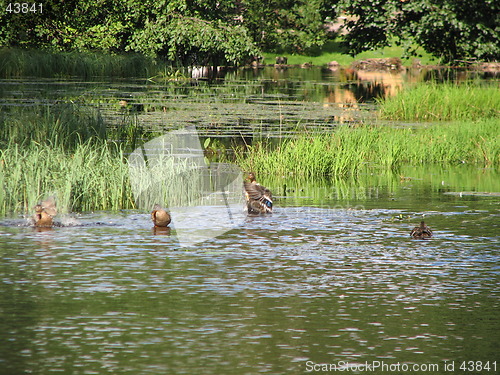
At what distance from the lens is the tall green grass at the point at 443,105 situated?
25.4 m

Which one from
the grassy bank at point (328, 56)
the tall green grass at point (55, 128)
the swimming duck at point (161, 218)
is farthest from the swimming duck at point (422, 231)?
the grassy bank at point (328, 56)

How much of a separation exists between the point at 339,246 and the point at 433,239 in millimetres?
1343

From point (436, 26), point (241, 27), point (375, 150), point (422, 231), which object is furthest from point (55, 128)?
point (241, 27)

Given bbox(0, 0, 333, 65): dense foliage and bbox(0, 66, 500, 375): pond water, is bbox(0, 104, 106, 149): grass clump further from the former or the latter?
bbox(0, 0, 333, 65): dense foliage

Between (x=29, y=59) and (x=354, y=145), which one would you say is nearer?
(x=354, y=145)

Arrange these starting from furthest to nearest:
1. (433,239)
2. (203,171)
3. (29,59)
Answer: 1. (29,59)
2. (203,171)
3. (433,239)

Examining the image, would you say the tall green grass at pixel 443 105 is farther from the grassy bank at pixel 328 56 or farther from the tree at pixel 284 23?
the grassy bank at pixel 328 56

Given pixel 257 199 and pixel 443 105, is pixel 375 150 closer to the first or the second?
pixel 443 105

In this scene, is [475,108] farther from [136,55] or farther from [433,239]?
[136,55]

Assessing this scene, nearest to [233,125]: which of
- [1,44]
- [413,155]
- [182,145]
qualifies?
[182,145]

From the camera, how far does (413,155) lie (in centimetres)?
2025

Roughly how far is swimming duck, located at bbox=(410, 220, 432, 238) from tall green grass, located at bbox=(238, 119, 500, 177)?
632 centimetres

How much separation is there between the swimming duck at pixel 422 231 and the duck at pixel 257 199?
2.44 metres

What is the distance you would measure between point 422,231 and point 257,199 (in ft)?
8.88
